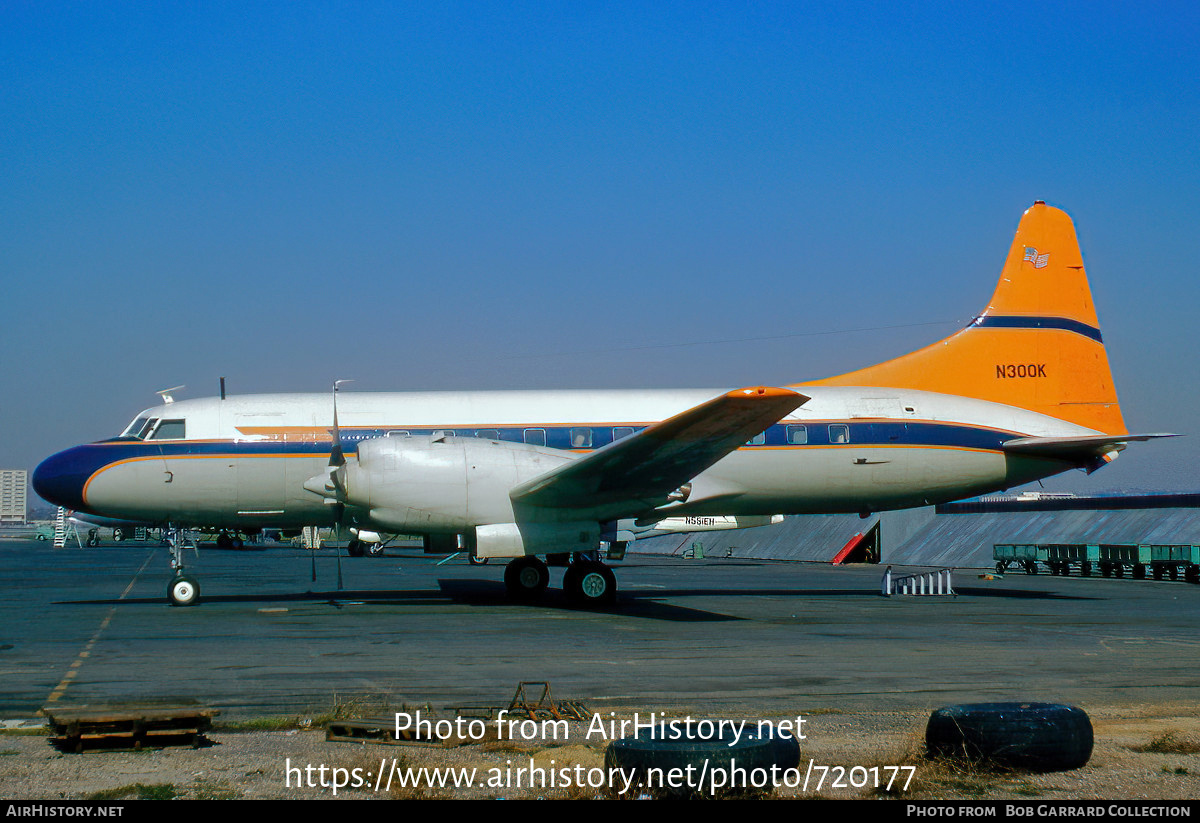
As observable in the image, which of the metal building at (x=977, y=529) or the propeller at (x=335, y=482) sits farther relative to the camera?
the metal building at (x=977, y=529)

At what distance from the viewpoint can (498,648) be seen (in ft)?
42.5

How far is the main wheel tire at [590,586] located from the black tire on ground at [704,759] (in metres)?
12.8

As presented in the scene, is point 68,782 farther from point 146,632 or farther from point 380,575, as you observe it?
point 380,575

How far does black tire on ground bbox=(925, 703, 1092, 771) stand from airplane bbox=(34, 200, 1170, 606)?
368 inches

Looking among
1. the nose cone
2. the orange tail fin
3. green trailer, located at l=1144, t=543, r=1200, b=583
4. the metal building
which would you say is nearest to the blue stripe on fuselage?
the nose cone

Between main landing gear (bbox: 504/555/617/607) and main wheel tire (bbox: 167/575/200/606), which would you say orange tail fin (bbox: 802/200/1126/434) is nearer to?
main landing gear (bbox: 504/555/617/607)

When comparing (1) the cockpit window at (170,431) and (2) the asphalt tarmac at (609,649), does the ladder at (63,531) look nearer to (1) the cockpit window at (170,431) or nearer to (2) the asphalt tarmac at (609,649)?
(2) the asphalt tarmac at (609,649)

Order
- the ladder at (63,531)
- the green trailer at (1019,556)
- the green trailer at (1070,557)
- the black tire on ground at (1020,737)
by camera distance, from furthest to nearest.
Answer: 1. the ladder at (63,531)
2. the green trailer at (1019,556)
3. the green trailer at (1070,557)
4. the black tire on ground at (1020,737)

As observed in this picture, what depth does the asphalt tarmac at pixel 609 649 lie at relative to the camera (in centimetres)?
956

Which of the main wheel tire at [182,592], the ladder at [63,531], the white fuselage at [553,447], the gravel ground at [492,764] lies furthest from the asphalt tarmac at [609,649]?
the ladder at [63,531]

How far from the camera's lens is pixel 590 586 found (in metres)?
19.0

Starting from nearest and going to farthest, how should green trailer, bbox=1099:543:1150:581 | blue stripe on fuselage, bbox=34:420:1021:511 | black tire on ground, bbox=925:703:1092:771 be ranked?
black tire on ground, bbox=925:703:1092:771 < blue stripe on fuselage, bbox=34:420:1021:511 < green trailer, bbox=1099:543:1150:581

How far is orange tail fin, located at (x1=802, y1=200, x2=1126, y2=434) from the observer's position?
75.8ft
